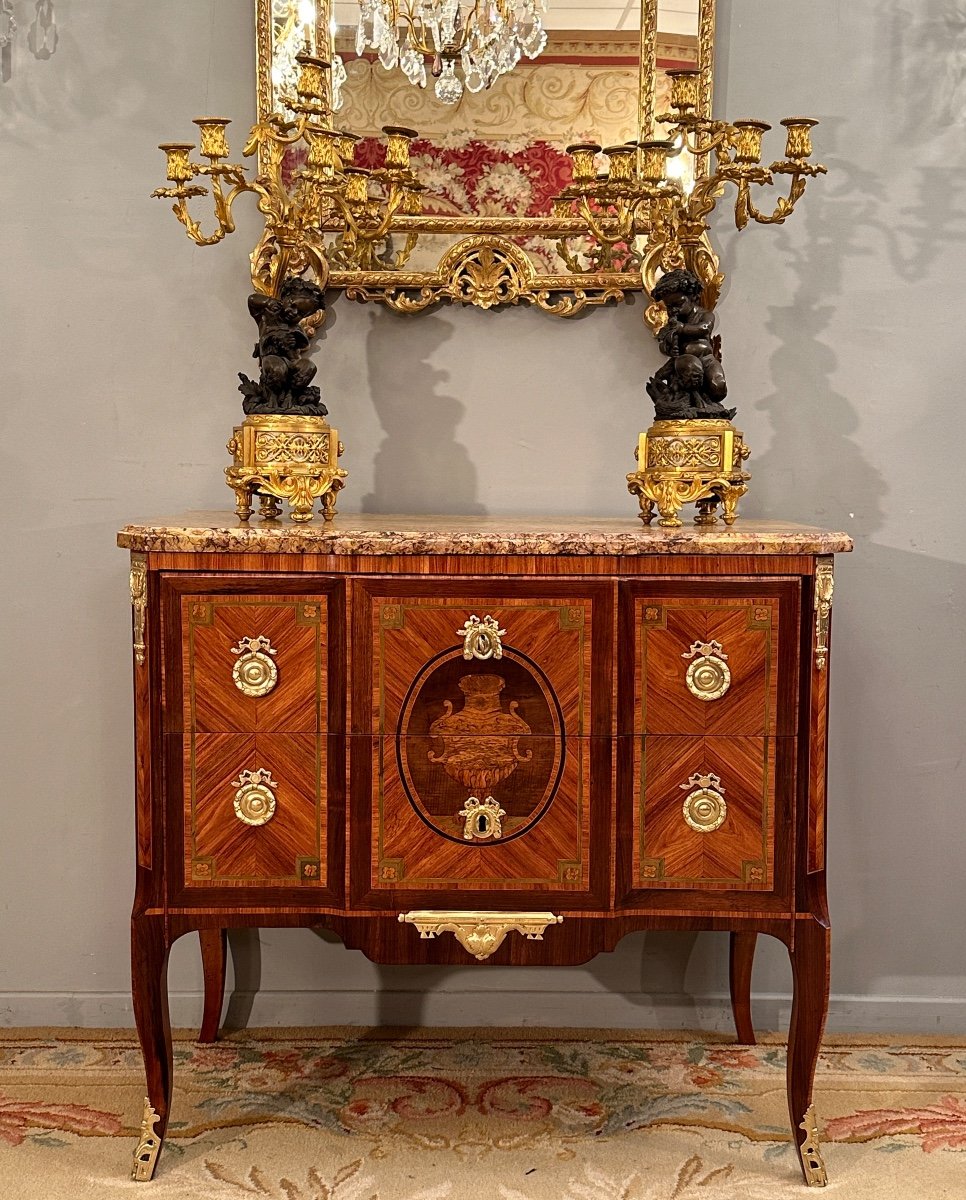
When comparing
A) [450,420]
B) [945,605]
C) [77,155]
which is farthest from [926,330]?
[77,155]

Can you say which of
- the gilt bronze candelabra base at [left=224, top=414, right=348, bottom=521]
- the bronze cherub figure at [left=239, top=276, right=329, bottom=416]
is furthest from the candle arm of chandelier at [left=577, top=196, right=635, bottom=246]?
the gilt bronze candelabra base at [left=224, top=414, right=348, bottom=521]

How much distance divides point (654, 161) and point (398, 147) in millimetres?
521

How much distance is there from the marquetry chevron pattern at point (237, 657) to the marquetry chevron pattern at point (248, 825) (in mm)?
30

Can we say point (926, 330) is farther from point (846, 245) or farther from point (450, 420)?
point (450, 420)

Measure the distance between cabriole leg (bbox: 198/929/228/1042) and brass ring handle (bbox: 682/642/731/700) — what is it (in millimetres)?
1327

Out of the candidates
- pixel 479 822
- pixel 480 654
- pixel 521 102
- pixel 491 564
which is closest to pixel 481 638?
pixel 480 654

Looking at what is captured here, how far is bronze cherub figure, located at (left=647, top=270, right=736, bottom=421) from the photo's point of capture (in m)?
2.44

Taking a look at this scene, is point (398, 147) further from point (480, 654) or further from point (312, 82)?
point (480, 654)

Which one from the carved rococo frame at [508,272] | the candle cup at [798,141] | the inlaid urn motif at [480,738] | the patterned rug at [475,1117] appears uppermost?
the candle cup at [798,141]

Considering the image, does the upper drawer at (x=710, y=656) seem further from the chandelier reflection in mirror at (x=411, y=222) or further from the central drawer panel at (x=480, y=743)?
the chandelier reflection in mirror at (x=411, y=222)

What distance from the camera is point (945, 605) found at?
9.50 feet

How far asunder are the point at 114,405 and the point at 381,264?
0.70 meters

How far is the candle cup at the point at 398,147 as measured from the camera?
247 centimetres

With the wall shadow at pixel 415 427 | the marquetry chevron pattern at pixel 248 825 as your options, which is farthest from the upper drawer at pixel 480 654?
the wall shadow at pixel 415 427
